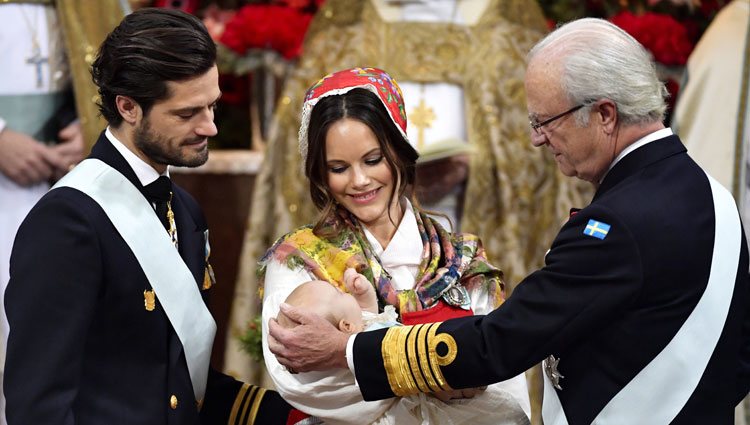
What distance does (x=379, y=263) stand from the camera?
3.35 metres

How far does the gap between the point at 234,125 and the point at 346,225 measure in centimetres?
324

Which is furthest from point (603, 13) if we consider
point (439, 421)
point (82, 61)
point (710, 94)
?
point (439, 421)

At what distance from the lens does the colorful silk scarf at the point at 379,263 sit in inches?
129

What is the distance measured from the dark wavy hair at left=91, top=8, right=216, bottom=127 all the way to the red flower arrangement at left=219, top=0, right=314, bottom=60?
266 centimetres

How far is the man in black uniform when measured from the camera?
2.95m

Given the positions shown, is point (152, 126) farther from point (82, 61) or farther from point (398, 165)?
point (82, 61)

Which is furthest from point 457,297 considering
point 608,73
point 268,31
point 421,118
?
point 268,31

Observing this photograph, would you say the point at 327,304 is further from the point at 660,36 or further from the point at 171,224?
the point at 660,36

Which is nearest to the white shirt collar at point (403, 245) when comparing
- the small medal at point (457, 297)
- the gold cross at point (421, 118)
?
the small medal at point (457, 297)

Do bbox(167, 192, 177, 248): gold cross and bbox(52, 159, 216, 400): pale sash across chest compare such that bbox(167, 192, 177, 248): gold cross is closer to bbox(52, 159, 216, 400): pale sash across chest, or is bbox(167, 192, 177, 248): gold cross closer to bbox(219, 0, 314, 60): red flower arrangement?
bbox(52, 159, 216, 400): pale sash across chest

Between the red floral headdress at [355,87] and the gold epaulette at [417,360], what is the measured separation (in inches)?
23.6

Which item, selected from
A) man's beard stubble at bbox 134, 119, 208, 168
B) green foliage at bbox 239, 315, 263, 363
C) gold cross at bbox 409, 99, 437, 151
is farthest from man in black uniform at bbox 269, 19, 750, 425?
gold cross at bbox 409, 99, 437, 151

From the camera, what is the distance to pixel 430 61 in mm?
5211

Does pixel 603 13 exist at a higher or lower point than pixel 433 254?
lower
